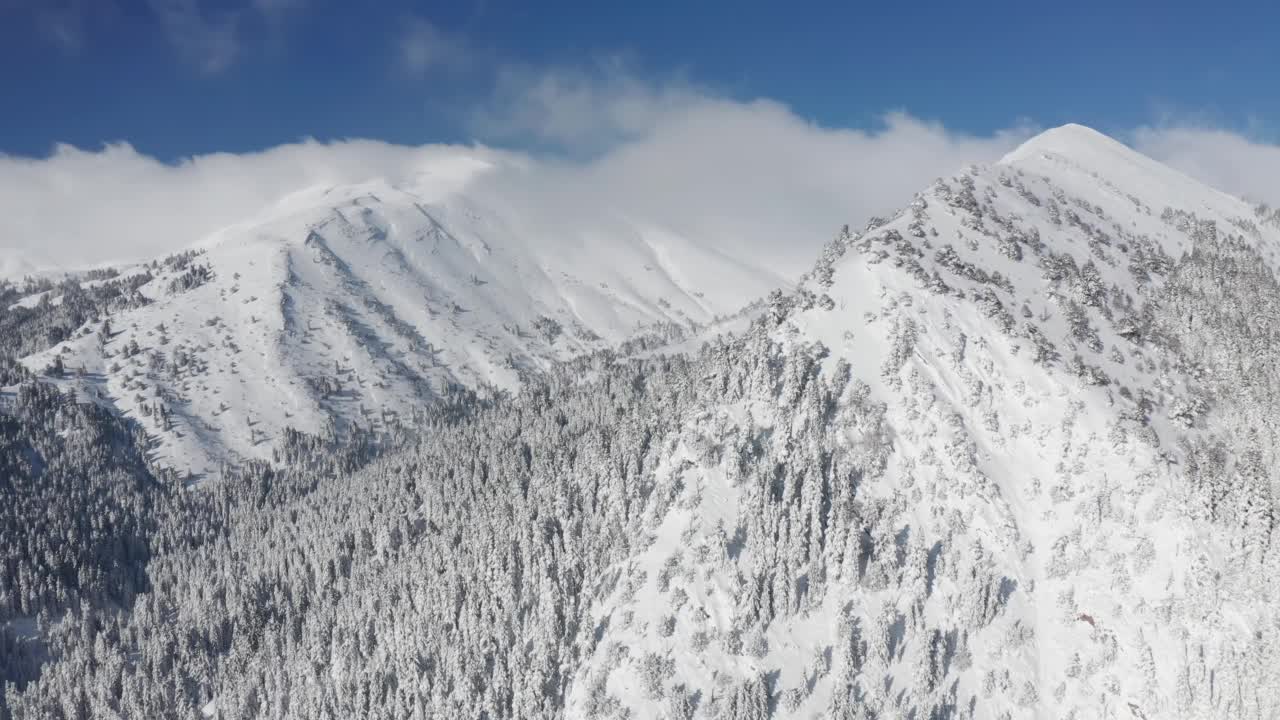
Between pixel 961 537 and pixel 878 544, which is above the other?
pixel 961 537

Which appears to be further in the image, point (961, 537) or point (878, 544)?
point (961, 537)

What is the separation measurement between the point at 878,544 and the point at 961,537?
42.0 ft

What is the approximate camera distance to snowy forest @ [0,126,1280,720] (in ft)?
349

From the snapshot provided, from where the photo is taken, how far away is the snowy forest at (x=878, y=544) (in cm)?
10644

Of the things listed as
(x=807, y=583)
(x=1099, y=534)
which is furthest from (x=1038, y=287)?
(x=807, y=583)

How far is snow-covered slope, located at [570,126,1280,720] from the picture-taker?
104500 millimetres

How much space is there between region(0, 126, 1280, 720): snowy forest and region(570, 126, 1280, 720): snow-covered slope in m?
0.40

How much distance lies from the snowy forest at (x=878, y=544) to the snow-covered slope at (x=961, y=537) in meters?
0.40

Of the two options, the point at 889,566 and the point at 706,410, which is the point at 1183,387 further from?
the point at 706,410

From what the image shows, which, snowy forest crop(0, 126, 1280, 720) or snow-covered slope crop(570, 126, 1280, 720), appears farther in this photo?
snowy forest crop(0, 126, 1280, 720)

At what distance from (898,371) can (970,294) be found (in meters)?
26.0

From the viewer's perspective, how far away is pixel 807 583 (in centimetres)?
11838

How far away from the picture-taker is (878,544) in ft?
391

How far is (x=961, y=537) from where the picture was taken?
119938 mm
